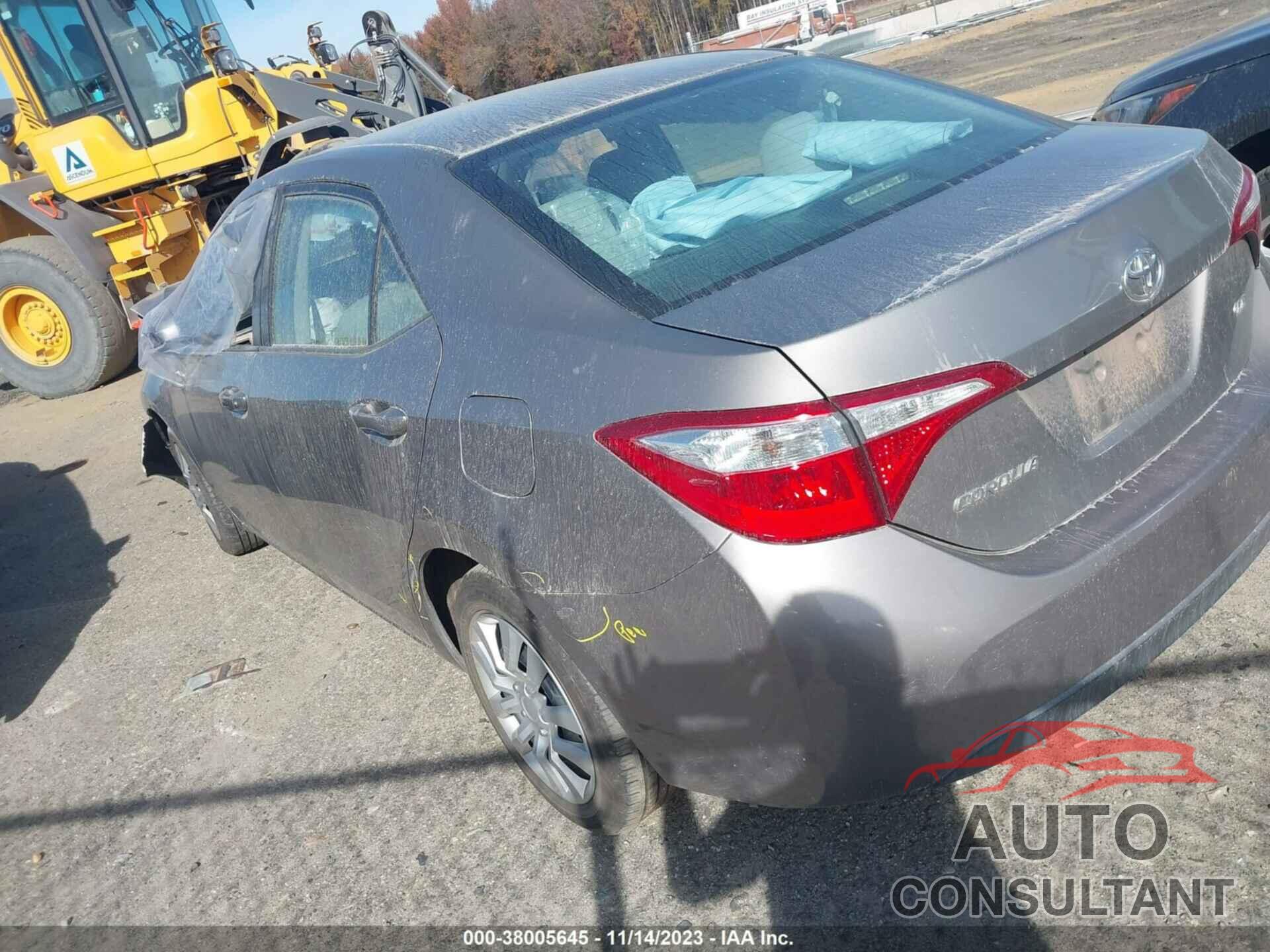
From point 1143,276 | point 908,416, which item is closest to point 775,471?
point 908,416

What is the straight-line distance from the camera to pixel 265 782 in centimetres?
341

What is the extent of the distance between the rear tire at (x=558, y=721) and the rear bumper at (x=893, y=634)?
0.41 feet

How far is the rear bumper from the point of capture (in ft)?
6.28

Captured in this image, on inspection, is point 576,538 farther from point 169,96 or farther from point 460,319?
point 169,96

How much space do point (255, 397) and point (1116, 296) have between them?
256 cm

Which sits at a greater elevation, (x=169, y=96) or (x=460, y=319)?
(x=169, y=96)

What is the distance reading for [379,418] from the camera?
273 centimetres

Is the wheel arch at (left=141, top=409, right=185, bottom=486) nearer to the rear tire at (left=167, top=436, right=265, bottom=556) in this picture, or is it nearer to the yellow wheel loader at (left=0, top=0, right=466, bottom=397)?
the rear tire at (left=167, top=436, right=265, bottom=556)

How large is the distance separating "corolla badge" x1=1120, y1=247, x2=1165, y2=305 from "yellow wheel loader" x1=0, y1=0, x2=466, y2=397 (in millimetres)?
7708

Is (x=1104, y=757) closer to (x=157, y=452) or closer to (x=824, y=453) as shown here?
(x=824, y=453)

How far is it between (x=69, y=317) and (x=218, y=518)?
5.74m

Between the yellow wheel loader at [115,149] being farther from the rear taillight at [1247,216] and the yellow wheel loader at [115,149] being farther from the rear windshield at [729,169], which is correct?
the rear taillight at [1247,216]

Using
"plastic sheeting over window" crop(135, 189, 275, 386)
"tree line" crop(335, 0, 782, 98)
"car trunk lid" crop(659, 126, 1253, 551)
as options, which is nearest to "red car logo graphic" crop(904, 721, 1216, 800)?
"car trunk lid" crop(659, 126, 1253, 551)

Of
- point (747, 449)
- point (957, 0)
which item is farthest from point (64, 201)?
point (957, 0)
